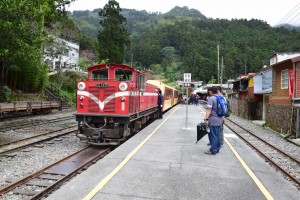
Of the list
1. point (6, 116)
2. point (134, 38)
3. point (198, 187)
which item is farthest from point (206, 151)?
point (134, 38)

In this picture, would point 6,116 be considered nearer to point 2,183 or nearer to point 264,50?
point 2,183

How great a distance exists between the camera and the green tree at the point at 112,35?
49.0 metres

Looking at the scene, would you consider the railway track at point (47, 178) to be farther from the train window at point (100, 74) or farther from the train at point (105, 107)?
the train window at point (100, 74)

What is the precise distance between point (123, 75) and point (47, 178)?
240 inches

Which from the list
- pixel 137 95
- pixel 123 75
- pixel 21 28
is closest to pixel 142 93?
pixel 137 95

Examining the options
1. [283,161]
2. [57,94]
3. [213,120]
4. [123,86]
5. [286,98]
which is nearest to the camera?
[213,120]

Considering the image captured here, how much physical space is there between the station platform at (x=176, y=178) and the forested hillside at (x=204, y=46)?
51838 millimetres

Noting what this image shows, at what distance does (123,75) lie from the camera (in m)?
12.6

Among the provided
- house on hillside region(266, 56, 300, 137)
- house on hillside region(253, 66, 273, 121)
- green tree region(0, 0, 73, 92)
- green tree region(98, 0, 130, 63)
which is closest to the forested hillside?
green tree region(98, 0, 130, 63)

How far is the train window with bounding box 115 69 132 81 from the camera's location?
491 inches

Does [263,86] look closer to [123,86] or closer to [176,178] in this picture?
[123,86]

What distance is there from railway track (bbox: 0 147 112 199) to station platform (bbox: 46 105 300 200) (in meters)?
0.65

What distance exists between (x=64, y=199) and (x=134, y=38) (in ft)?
447

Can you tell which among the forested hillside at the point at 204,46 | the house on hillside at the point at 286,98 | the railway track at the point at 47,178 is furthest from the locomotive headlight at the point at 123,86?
the forested hillside at the point at 204,46
